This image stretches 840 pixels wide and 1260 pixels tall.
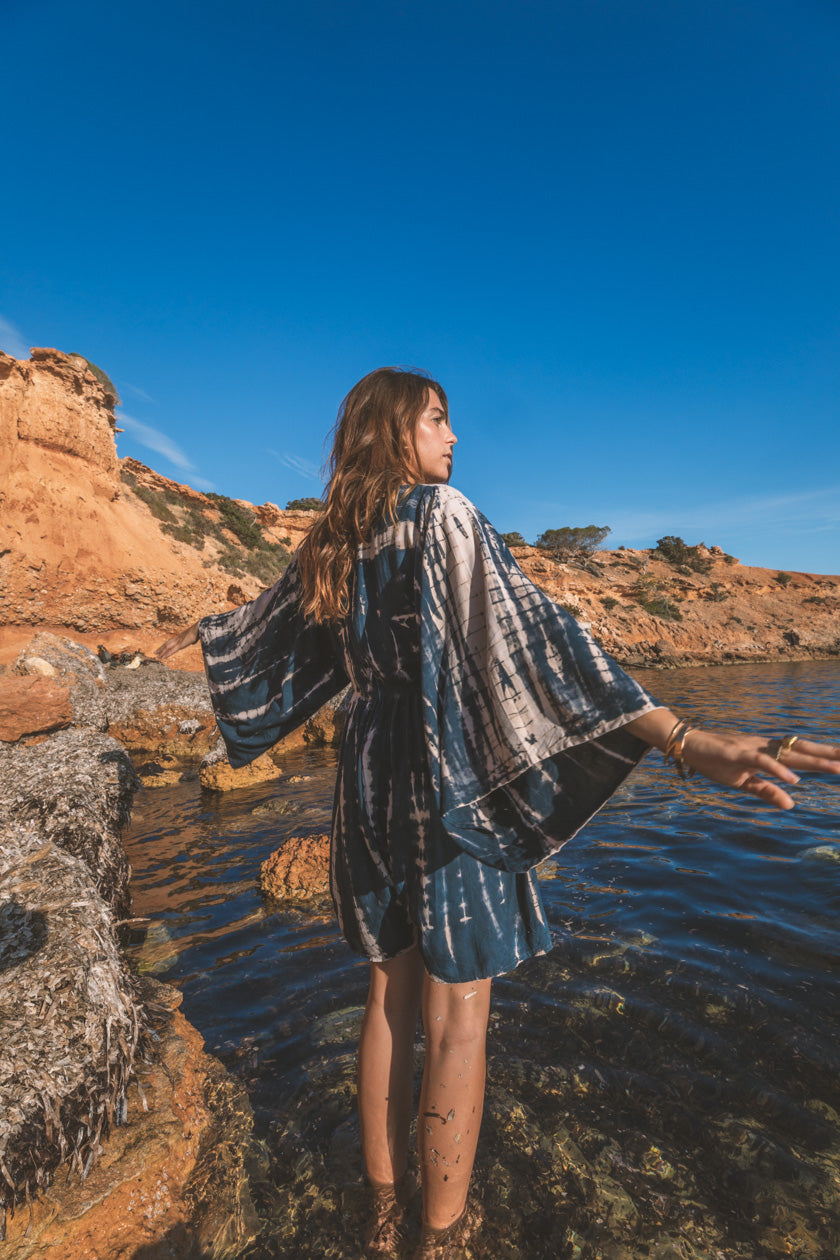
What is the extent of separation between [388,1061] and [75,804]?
120 inches

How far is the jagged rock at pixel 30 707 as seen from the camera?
7148 mm

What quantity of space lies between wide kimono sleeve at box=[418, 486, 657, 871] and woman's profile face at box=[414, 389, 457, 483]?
0.95 feet

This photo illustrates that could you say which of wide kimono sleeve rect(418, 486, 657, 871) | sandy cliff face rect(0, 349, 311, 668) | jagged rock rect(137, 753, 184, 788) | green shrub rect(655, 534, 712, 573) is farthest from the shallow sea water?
green shrub rect(655, 534, 712, 573)

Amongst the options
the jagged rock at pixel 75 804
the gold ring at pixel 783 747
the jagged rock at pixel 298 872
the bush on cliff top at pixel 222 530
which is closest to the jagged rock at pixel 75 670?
the jagged rock at pixel 75 804

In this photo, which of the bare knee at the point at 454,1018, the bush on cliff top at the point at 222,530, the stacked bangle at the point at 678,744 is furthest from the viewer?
the bush on cliff top at the point at 222,530

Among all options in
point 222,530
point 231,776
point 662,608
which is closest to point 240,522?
point 222,530

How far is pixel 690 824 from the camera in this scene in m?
5.36

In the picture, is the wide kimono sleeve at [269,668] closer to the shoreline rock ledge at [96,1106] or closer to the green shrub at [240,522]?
the shoreline rock ledge at [96,1106]

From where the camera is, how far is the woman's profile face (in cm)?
166

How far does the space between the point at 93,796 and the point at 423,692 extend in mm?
3790

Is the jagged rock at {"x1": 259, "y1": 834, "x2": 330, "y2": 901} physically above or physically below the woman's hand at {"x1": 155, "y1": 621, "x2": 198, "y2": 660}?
below

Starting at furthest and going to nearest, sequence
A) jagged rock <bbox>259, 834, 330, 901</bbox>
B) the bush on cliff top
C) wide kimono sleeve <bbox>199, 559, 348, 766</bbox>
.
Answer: the bush on cliff top < jagged rock <bbox>259, 834, 330, 901</bbox> < wide kimono sleeve <bbox>199, 559, 348, 766</bbox>

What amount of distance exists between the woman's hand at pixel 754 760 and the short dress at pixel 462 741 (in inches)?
5.4

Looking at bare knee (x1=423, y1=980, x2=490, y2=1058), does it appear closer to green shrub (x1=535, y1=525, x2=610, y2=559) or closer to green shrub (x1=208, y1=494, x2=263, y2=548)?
green shrub (x1=208, y1=494, x2=263, y2=548)
